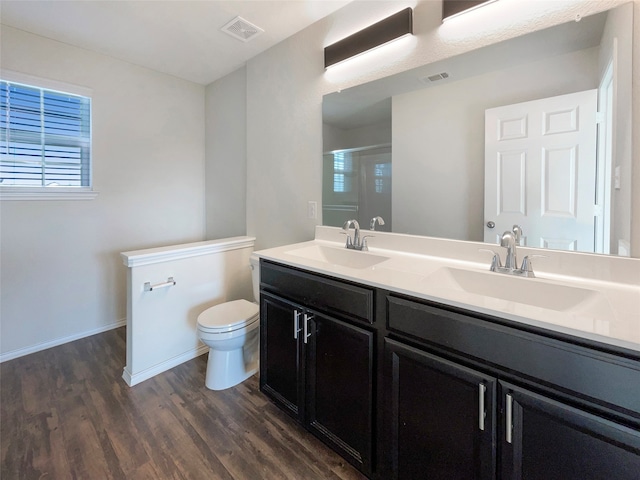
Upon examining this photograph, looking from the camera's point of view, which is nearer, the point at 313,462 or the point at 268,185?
the point at 313,462

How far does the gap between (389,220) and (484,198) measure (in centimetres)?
51

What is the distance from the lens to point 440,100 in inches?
60.4

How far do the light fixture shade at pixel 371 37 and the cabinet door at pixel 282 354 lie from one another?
154 cm

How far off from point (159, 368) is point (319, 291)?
1.52 metres

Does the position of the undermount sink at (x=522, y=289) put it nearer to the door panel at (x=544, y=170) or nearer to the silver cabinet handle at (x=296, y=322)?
the door panel at (x=544, y=170)

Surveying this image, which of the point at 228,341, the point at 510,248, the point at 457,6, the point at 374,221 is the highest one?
the point at 457,6

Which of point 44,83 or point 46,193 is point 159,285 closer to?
point 46,193

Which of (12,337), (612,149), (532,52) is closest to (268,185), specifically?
(532,52)

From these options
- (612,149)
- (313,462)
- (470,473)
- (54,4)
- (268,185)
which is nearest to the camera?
(470,473)

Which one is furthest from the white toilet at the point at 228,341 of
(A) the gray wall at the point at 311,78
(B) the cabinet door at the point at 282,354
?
(A) the gray wall at the point at 311,78

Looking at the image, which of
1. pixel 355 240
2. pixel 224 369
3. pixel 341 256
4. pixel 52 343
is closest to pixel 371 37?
pixel 355 240

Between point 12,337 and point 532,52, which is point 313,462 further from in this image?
point 12,337

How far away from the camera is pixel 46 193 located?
92.7 inches

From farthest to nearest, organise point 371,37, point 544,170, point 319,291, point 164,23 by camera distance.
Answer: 1. point 164,23
2. point 371,37
3. point 319,291
4. point 544,170
